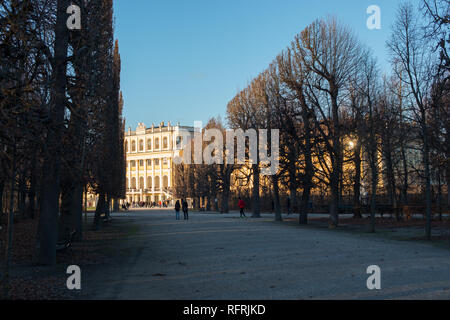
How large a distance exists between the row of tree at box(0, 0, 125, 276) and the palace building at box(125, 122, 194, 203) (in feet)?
343

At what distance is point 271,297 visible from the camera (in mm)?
6887

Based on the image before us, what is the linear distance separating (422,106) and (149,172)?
113 m

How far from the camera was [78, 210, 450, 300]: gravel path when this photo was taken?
23.8ft

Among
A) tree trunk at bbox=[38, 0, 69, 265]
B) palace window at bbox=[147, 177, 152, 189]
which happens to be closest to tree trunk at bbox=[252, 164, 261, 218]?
tree trunk at bbox=[38, 0, 69, 265]

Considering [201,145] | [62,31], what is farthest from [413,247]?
[201,145]

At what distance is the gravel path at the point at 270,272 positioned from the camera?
23.8 feet

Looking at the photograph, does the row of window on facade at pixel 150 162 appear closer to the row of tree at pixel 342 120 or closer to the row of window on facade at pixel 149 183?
the row of window on facade at pixel 149 183

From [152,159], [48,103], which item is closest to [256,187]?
[48,103]

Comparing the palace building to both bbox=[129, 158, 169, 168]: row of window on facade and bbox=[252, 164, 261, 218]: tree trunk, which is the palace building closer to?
bbox=[129, 158, 169, 168]: row of window on facade
